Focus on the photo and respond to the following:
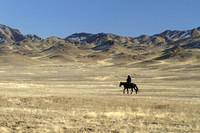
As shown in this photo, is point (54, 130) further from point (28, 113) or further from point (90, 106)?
point (90, 106)

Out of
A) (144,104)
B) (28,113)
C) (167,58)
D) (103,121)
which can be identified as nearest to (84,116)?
(103,121)

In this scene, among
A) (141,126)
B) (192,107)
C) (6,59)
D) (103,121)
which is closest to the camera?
(141,126)

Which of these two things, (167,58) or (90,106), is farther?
(167,58)

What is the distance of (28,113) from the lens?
57.3 feet

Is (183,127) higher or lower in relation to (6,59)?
lower

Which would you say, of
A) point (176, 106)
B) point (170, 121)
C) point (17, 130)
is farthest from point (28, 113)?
point (176, 106)

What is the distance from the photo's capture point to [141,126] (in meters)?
14.3

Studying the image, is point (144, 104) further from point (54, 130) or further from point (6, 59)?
point (6, 59)

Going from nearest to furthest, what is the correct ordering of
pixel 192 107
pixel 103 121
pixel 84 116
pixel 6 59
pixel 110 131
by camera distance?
pixel 110 131, pixel 103 121, pixel 84 116, pixel 192 107, pixel 6 59

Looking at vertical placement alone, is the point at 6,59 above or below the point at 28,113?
above

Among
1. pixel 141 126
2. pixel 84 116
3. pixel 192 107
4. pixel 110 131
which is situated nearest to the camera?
pixel 110 131

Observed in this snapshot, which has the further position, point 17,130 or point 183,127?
point 183,127

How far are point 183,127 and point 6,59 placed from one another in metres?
130

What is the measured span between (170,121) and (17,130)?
7122mm
